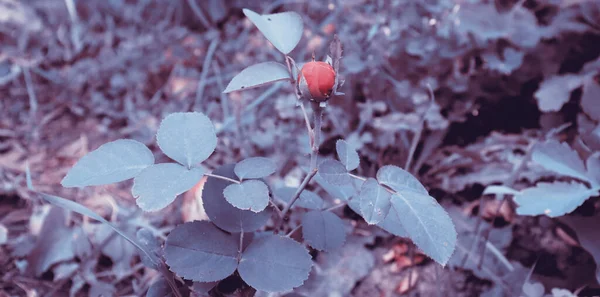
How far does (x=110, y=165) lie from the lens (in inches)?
29.9

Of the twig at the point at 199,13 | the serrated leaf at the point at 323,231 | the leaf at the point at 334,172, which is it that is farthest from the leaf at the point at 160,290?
the twig at the point at 199,13

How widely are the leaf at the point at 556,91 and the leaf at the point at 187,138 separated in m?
1.25

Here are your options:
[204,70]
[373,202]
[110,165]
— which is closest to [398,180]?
[373,202]

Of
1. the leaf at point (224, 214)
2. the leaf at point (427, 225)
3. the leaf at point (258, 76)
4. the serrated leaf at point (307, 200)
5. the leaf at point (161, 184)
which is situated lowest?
the serrated leaf at point (307, 200)

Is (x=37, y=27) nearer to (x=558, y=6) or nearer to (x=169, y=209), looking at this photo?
(x=169, y=209)

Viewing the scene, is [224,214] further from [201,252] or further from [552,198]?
[552,198]

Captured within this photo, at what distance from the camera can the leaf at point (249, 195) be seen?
703 mm

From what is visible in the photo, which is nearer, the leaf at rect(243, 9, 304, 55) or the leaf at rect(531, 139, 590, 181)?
the leaf at rect(243, 9, 304, 55)

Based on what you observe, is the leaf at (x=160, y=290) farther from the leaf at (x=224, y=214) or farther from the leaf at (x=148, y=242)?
the leaf at (x=224, y=214)

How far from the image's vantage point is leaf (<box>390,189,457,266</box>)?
65 cm

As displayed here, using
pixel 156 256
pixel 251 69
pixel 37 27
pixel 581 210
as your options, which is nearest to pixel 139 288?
pixel 156 256

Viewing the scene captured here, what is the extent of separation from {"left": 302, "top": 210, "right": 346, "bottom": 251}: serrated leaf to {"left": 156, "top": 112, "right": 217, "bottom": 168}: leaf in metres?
0.27

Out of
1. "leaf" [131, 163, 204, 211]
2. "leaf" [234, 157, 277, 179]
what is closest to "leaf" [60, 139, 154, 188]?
"leaf" [131, 163, 204, 211]

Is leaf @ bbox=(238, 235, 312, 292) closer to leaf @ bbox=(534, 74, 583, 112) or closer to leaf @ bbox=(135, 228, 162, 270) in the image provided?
leaf @ bbox=(135, 228, 162, 270)
